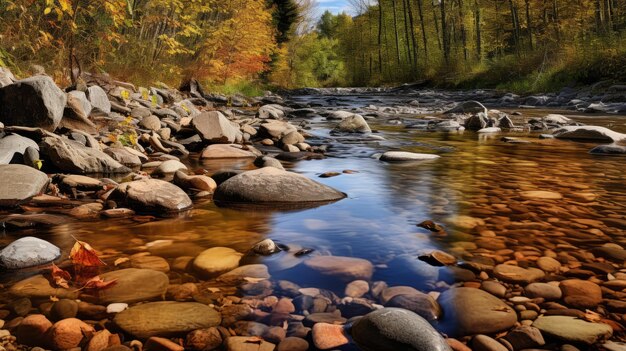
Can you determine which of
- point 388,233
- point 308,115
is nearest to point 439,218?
point 388,233

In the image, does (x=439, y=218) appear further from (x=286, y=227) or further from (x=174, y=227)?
(x=174, y=227)

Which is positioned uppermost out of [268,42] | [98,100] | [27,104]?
[268,42]

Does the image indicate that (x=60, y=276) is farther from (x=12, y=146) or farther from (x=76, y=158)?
(x=12, y=146)

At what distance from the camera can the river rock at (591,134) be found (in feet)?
23.2

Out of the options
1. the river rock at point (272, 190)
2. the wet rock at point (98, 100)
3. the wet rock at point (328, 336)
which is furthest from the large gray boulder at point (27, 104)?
the wet rock at point (328, 336)

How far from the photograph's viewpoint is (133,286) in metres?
2.00

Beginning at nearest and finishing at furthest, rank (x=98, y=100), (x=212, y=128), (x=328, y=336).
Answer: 1. (x=328, y=336)
2. (x=212, y=128)
3. (x=98, y=100)

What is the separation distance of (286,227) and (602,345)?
1.76 metres

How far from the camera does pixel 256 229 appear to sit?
288 centimetres

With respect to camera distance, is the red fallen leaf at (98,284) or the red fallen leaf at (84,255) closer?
the red fallen leaf at (98,284)

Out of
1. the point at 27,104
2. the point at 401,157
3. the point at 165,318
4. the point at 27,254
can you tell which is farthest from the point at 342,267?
the point at 27,104

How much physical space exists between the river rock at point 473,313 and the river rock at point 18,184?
2813 millimetres

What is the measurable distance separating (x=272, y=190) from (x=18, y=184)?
1734mm

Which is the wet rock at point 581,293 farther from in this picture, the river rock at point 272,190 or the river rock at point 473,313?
the river rock at point 272,190
